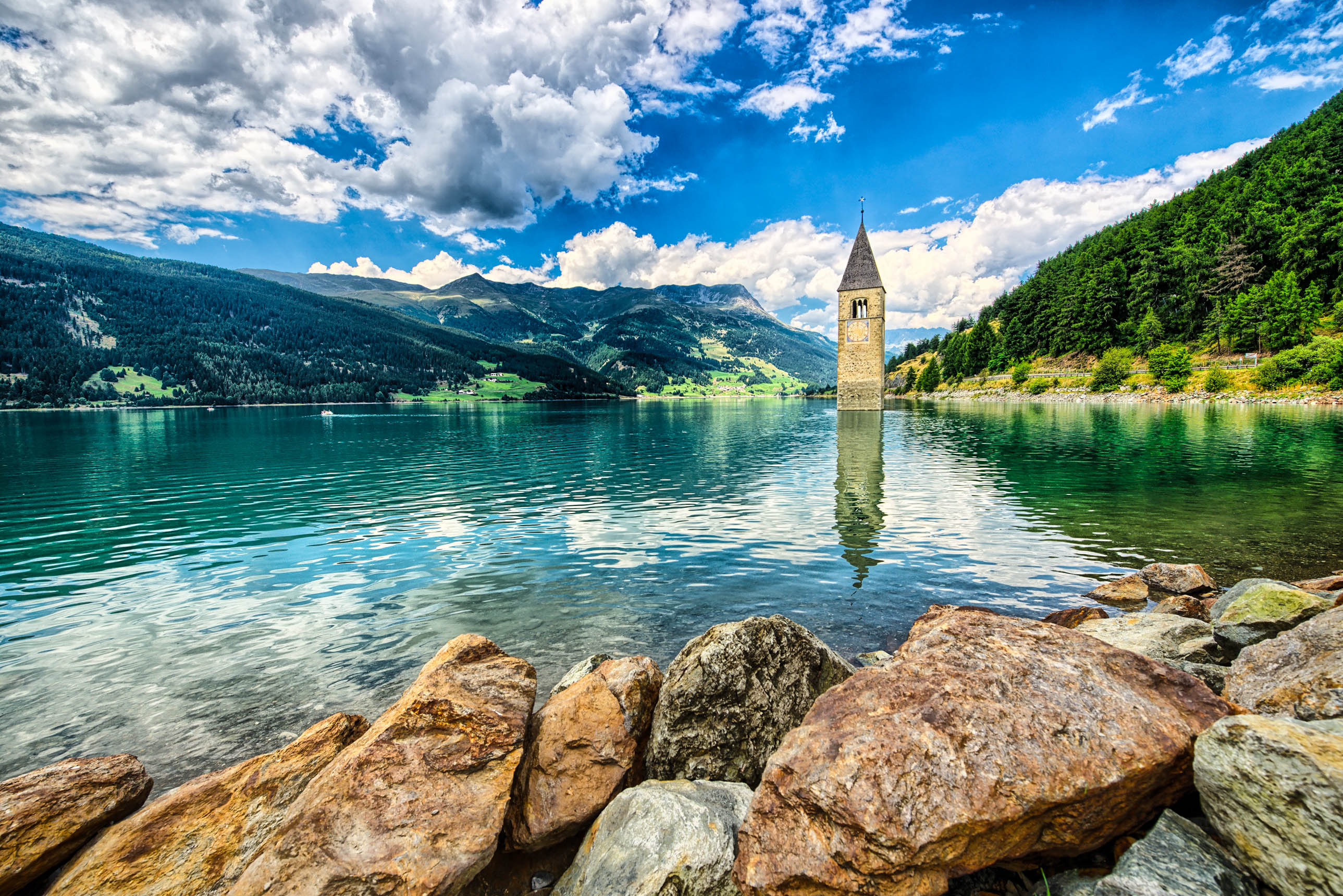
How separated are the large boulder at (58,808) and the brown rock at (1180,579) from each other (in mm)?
19707

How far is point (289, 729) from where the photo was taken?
902 cm

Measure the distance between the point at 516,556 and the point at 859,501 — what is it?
1611 centimetres

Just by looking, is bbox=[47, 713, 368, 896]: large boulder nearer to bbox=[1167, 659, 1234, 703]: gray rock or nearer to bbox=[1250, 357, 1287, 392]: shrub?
bbox=[1167, 659, 1234, 703]: gray rock

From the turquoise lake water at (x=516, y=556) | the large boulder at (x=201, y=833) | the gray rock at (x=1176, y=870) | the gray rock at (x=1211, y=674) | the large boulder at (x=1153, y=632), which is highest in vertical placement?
the gray rock at (x=1176, y=870)

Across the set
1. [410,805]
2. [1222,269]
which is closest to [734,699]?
[410,805]

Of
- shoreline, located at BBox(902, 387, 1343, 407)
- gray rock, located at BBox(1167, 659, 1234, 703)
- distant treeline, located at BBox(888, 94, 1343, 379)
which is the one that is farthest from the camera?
distant treeline, located at BBox(888, 94, 1343, 379)

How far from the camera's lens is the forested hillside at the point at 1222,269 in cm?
9188

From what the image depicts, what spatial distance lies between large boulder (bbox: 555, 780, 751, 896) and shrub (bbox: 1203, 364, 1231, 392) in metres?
120

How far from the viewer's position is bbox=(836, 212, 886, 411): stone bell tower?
114 meters

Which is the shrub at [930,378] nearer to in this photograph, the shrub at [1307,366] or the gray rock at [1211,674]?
the shrub at [1307,366]

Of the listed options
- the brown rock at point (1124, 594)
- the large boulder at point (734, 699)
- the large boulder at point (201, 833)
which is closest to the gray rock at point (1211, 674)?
the large boulder at point (734, 699)

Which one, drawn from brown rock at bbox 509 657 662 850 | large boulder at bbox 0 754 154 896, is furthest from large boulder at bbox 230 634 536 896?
large boulder at bbox 0 754 154 896

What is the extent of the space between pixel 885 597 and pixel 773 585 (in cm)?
285

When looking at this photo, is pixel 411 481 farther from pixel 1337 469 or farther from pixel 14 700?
pixel 1337 469
